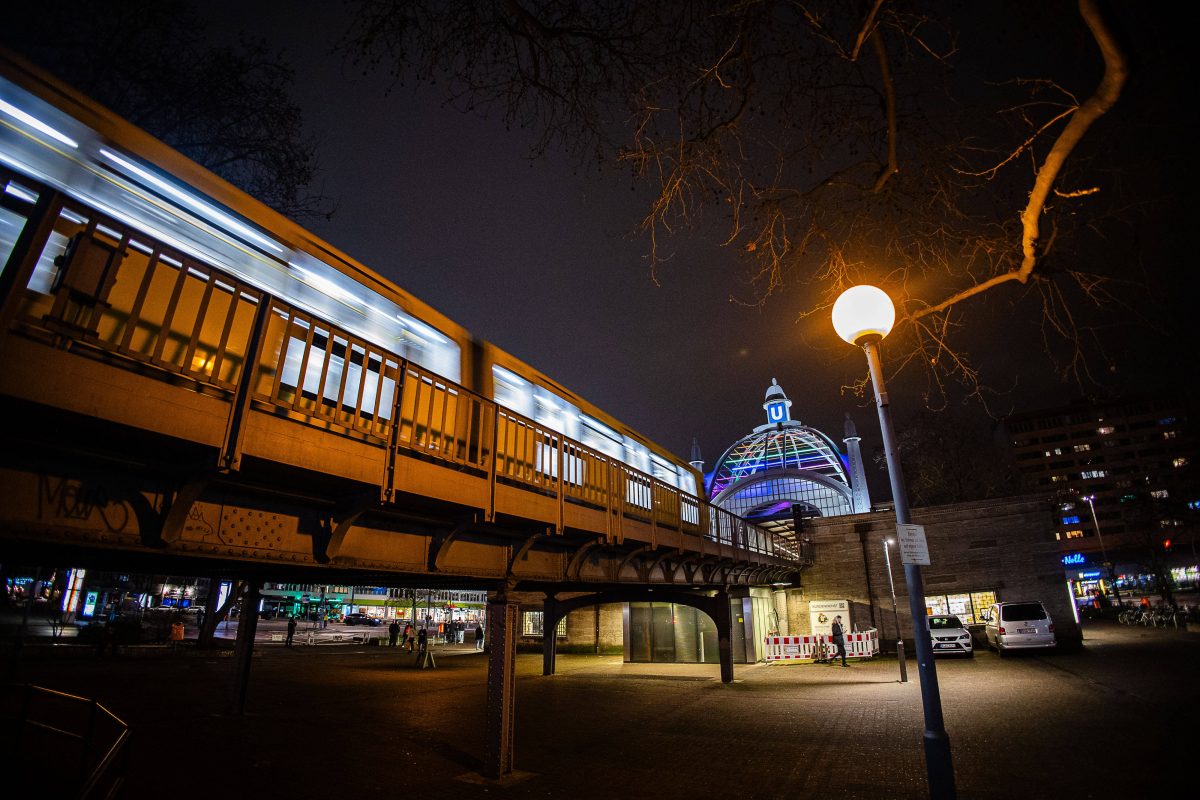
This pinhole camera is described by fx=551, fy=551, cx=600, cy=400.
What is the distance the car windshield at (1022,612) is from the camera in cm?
1862

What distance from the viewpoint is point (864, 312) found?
557cm

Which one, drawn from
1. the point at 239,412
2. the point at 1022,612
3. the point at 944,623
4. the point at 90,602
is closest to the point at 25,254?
the point at 239,412

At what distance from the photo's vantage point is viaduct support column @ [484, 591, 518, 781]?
6.67 m

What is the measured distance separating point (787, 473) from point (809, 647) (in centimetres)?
3122

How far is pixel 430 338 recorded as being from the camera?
313 inches

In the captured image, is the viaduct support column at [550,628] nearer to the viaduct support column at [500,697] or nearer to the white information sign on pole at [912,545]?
the viaduct support column at [500,697]

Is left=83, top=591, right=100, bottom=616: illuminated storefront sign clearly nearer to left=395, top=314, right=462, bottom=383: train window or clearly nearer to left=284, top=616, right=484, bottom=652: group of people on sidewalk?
left=284, top=616, right=484, bottom=652: group of people on sidewalk

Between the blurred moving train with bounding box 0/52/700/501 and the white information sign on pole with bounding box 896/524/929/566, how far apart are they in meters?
4.59

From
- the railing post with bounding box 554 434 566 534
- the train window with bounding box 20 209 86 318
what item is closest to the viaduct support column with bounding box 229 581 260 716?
the railing post with bounding box 554 434 566 534

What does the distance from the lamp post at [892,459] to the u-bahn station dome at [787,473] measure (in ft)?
146

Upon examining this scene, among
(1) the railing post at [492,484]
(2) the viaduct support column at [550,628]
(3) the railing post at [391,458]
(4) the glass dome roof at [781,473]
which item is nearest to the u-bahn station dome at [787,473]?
(4) the glass dome roof at [781,473]

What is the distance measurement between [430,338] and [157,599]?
51.4 metres

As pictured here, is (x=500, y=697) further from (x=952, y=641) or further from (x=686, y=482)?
(x=952, y=641)

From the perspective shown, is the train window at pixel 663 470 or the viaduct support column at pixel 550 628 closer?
the train window at pixel 663 470
